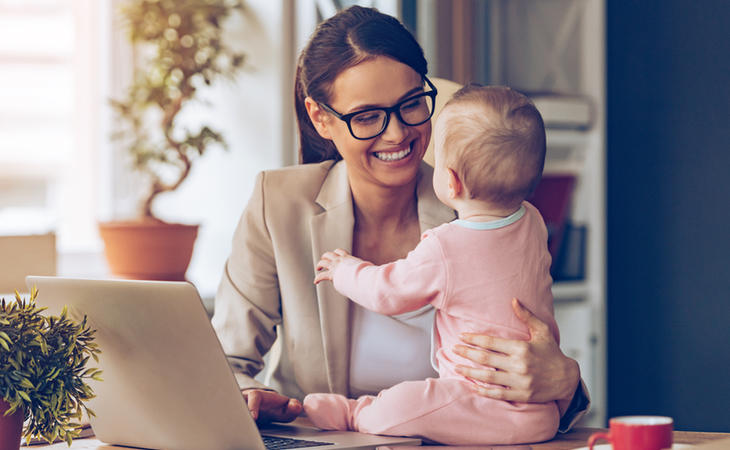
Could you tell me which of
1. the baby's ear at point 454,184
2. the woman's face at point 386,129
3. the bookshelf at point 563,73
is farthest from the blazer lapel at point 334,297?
the bookshelf at point 563,73

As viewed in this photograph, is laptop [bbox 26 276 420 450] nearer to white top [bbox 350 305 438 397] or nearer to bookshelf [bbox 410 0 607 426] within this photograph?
white top [bbox 350 305 438 397]

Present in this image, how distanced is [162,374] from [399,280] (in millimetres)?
349

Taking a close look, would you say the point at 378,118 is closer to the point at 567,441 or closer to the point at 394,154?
the point at 394,154

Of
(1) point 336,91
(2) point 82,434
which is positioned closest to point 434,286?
(1) point 336,91

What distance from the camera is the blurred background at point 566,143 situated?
3.01m

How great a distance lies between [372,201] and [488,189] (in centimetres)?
49

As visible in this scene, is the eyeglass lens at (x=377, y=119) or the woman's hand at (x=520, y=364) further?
the eyeglass lens at (x=377, y=119)

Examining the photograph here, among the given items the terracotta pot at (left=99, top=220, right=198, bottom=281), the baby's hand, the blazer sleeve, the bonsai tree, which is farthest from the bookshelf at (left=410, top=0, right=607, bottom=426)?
the baby's hand

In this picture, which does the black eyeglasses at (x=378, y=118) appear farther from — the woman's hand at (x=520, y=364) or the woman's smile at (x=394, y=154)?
the woman's hand at (x=520, y=364)

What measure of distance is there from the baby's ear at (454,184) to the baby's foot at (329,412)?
1.17 ft

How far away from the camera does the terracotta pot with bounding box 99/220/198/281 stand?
2748mm

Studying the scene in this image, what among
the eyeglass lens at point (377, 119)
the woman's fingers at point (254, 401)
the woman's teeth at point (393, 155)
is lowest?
the woman's fingers at point (254, 401)

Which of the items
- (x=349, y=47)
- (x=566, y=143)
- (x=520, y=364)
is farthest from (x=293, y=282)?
(x=566, y=143)

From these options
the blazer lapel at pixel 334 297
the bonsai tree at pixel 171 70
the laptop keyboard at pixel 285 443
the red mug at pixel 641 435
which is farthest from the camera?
the bonsai tree at pixel 171 70
